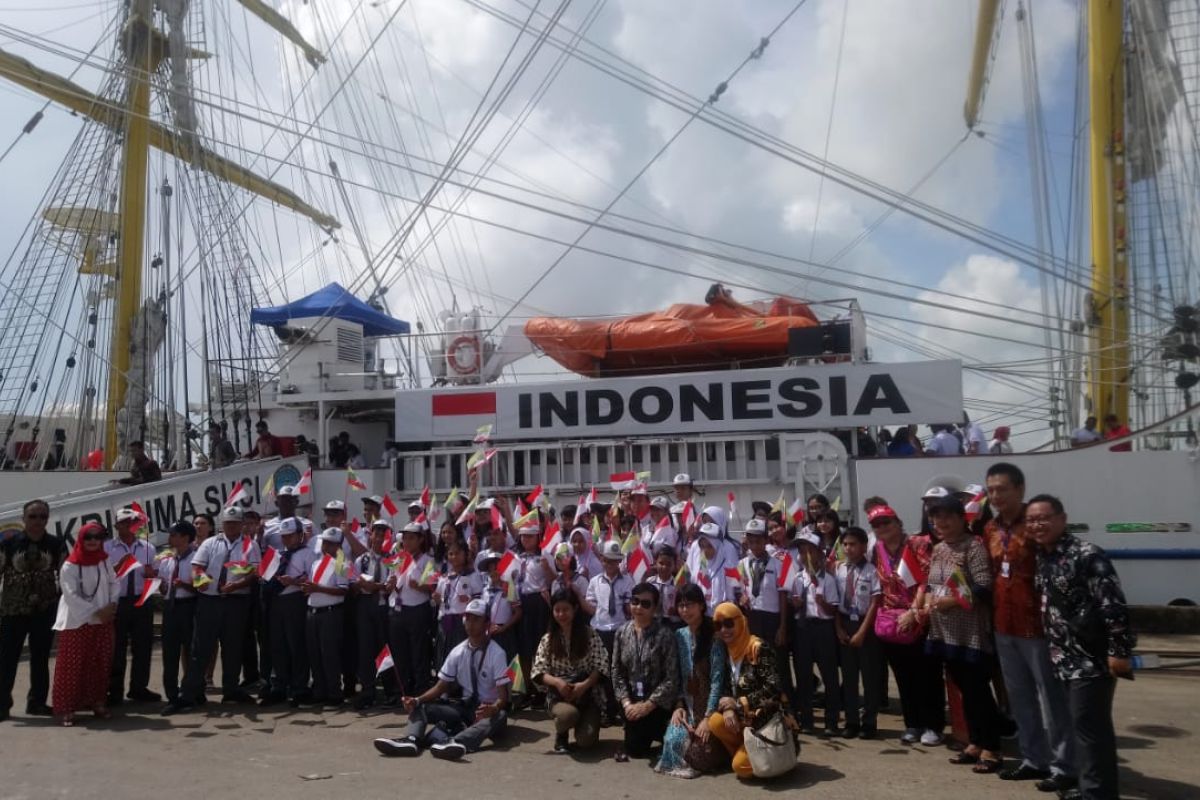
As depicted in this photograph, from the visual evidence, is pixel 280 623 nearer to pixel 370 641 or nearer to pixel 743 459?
pixel 370 641

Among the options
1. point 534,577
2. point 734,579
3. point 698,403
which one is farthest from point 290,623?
point 698,403

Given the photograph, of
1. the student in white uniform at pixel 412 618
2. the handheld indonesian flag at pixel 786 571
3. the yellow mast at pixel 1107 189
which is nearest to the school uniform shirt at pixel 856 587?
the handheld indonesian flag at pixel 786 571

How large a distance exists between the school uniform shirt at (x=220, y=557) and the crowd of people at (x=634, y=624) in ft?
0.07

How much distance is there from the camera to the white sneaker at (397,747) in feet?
21.2

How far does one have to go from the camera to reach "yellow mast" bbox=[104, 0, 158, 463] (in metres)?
21.0

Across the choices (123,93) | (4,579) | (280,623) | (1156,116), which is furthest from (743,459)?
(123,93)

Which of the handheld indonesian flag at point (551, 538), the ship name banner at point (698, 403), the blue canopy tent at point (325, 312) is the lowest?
the handheld indonesian flag at point (551, 538)

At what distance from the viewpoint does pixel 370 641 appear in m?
8.47

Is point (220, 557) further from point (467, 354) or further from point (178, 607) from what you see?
point (467, 354)

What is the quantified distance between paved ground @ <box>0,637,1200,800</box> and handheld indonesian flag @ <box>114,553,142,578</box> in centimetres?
137

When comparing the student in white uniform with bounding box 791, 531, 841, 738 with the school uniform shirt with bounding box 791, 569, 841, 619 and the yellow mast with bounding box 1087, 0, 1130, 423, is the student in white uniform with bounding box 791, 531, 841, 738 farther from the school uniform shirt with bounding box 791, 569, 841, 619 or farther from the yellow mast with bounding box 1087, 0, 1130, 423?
the yellow mast with bounding box 1087, 0, 1130, 423

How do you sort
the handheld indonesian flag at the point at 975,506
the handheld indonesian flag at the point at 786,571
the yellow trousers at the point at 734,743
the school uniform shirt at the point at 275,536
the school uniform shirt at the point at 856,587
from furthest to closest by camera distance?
1. the school uniform shirt at the point at 275,536
2. the handheld indonesian flag at the point at 786,571
3. the school uniform shirt at the point at 856,587
4. the handheld indonesian flag at the point at 975,506
5. the yellow trousers at the point at 734,743

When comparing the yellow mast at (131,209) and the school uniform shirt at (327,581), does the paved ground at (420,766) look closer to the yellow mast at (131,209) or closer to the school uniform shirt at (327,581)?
the school uniform shirt at (327,581)

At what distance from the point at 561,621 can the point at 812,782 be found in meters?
2.04
